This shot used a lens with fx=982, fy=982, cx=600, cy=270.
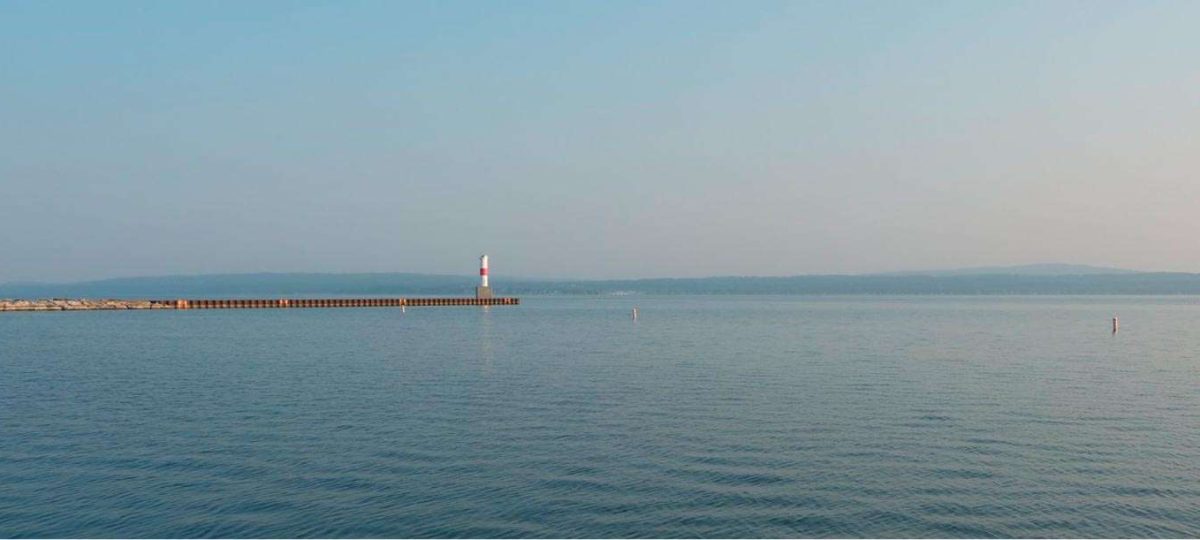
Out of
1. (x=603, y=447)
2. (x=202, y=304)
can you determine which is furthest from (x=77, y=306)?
(x=603, y=447)

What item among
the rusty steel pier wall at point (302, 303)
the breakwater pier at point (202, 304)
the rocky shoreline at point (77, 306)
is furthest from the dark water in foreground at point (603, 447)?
the rusty steel pier wall at point (302, 303)

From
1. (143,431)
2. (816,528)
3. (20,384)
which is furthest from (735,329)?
(816,528)

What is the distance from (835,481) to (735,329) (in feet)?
162

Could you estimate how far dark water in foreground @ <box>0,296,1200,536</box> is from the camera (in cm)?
1352

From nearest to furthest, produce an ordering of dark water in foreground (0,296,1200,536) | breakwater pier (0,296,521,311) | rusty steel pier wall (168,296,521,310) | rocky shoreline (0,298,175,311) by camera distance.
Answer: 1. dark water in foreground (0,296,1200,536)
2. rocky shoreline (0,298,175,311)
3. breakwater pier (0,296,521,311)
4. rusty steel pier wall (168,296,521,310)

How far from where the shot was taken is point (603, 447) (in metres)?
18.4

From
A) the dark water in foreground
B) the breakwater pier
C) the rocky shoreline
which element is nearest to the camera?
the dark water in foreground

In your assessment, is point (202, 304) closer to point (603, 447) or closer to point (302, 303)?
point (302, 303)

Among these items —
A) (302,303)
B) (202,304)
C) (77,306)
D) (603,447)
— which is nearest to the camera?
(603,447)

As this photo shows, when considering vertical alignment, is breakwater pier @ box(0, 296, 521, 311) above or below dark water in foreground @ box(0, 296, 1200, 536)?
above

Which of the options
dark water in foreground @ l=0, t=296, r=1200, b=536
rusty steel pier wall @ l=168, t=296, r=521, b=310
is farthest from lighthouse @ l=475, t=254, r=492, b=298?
dark water in foreground @ l=0, t=296, r=1200, b=536

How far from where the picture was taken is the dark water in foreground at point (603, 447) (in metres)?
13.5

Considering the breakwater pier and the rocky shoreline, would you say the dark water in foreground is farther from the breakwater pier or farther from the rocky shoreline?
the breakwater pier

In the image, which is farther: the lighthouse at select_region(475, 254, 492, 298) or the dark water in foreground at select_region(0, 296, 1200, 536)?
the lighthouse at select_region(475, 254, 492, 298)
